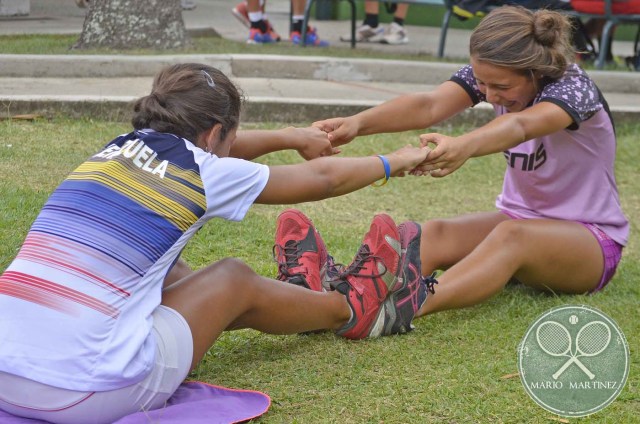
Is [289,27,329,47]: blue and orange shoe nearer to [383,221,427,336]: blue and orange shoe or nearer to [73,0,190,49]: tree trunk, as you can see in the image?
[73,0,190,49]: tree trunk

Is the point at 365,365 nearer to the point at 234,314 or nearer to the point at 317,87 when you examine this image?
the point at 234,314

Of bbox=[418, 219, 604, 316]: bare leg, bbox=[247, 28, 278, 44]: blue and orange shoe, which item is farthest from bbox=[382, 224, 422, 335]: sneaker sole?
bbox=[247, 28, 278, 44]: blue and orange shoe

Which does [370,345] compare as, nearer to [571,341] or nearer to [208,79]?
[571,341]

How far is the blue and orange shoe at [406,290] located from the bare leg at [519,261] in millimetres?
88

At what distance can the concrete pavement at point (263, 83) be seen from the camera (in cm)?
586

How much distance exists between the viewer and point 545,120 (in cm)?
339

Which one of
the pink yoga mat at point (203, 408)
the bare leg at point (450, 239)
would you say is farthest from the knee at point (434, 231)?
the pink yoga mat at point (203, 408)

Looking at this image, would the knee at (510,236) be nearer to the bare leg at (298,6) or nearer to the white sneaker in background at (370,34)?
the bare leg at (298,6)

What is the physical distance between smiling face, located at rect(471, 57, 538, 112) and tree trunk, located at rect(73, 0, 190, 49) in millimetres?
4285

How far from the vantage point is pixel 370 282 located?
3.23m

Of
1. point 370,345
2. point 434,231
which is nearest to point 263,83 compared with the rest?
point 434,231

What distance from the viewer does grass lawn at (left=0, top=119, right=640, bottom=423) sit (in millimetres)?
2773

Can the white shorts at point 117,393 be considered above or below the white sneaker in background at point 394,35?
above

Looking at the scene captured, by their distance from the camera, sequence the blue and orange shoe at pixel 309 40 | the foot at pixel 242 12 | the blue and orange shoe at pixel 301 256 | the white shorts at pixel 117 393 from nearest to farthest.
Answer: the white shorts at pixel 117 393 → the blue and orange shoe at pixel 301 256 → the blue and orange shoe at pixel 309 40 → the foot at pixel 242 12
